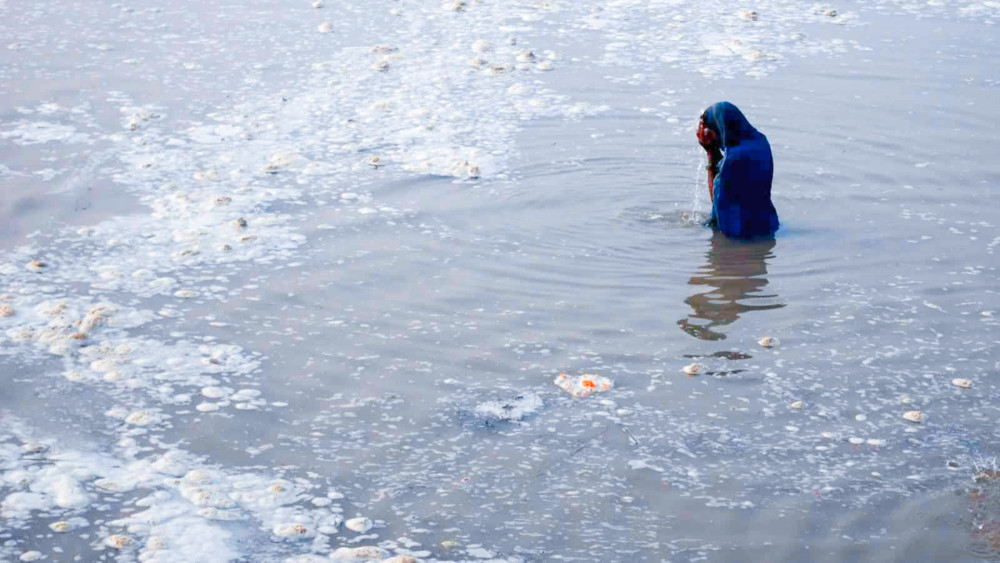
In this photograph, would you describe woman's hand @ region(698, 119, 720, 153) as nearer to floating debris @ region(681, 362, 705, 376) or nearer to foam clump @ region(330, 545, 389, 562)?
floating debris @ region(681, 362, 705, 376)

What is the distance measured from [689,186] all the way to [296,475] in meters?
3.83

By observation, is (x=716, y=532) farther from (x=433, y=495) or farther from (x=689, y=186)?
(x=689, y=186)

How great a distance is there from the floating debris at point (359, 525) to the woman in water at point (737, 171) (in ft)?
10.8

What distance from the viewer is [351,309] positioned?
555 cm

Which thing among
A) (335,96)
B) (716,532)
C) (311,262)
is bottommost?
(716,532)

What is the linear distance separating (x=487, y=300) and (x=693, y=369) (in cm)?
115

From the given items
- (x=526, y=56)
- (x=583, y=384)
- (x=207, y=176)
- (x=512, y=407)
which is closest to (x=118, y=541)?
(x=512, y=407)

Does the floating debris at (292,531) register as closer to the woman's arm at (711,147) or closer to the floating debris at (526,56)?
the woman's arm at (711,147)

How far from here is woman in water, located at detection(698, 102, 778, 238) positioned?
6340mm

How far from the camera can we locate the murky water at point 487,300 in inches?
159

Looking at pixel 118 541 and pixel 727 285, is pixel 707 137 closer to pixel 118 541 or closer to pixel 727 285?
pixel 727 285

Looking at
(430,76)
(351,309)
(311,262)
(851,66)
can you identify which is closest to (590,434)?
(351,309)

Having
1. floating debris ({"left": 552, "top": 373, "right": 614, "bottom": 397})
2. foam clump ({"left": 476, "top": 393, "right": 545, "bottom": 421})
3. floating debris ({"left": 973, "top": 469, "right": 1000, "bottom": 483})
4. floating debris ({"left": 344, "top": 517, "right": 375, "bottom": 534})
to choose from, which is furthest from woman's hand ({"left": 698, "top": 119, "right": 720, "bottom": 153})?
floating debris ({"left": 344, "top": 517, "right": 375, "bottom": 534})

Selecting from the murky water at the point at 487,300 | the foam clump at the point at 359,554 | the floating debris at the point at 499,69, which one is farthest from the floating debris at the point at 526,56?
the foam clump at the point at 359,554
